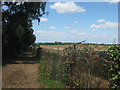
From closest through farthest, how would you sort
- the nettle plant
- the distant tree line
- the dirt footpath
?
the nettle plant < the dirt footpath < the distant tree line

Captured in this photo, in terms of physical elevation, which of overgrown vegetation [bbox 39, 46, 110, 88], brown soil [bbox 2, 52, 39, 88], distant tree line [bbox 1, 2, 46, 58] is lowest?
brown soil [bbox 2, 52, 39, 88]

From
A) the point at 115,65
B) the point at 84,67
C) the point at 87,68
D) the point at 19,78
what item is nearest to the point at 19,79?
the point at 19,78

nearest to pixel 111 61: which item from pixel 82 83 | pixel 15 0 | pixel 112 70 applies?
pixel 112 70

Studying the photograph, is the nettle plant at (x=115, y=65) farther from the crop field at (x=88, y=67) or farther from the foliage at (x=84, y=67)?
the foliage at (x=84, y=67)

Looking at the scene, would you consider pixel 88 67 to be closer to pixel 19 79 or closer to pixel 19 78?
pixel 19 79

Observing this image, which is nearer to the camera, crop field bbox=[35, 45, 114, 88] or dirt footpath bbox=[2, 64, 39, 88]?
crop field bbox=[35, 45, 114, 88]

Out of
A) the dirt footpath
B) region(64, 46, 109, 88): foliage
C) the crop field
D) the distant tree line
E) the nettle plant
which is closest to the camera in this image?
the nettle plant

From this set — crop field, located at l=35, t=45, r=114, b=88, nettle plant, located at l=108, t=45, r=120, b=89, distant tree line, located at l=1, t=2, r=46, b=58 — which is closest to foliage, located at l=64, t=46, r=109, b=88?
crop field, located at l=35, t=45, r=114, b=88

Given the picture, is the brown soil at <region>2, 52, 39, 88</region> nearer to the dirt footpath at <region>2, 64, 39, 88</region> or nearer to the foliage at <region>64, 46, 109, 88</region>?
the dirt footpath at <region>2, 64, 39, 88</region>

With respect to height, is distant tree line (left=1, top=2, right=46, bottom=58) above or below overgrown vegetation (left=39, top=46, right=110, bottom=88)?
above

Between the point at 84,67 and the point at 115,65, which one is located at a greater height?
the point at 115,65

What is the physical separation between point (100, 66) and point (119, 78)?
1.22 metres

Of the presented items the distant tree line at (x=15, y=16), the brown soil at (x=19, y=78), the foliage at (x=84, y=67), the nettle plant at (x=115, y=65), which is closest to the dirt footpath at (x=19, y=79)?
the brown soil at (x=19, y=78)

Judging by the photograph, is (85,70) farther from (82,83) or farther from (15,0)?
(15,0)
